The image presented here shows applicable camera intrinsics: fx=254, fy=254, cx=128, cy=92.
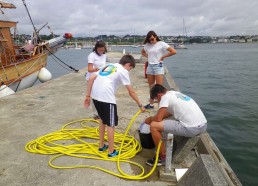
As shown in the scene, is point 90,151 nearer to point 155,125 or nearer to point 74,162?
point 74,162

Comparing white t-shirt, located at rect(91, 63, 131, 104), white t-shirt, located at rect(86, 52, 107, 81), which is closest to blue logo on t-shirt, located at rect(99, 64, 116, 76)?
white t-shirt, located at rect(91, 63, 131, 104)

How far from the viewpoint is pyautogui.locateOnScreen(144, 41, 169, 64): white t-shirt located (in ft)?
21.5

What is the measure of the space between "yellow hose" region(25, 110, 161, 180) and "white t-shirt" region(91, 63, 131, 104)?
86 centimetres

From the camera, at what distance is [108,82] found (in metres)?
4.03

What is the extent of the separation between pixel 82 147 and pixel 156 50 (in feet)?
10.5

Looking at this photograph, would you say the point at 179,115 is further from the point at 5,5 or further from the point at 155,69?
the point at 5,5

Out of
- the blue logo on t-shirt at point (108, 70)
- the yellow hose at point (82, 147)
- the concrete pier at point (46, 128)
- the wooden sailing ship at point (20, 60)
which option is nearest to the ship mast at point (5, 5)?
the wooden sailing ship at point (20, 60)

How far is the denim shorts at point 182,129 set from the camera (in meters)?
3.88

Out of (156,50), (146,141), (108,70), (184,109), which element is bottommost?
(146,141)

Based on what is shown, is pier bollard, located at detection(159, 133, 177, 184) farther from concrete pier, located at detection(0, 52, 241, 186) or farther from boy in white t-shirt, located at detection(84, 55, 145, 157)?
boy in white t-shirt, located at detection(84, 55, 145, 157)

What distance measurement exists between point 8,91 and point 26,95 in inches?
88.1

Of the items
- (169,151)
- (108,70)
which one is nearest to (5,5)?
(108,70)

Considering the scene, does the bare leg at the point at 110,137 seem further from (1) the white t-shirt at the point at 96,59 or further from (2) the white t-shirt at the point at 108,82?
(1) the white t-shirt at the point at 96,59

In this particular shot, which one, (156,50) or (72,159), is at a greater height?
(156,50)
